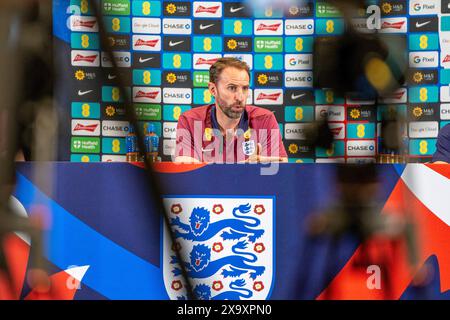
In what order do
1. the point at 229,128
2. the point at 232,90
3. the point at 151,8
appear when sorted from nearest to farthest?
1. the point at 229,128
2. the point at 232,90
3. the point at 151,8

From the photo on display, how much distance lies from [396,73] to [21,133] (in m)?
0.58

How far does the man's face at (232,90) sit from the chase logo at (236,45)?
2.05 feet

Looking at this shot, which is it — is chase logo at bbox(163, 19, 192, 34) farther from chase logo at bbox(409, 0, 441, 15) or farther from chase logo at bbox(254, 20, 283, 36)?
chase logo at bbox(409, 0, 441, 15)

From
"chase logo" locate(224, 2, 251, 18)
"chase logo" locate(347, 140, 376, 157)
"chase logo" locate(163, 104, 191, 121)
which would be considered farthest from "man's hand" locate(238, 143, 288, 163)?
"chase logo" locate(224, 2, 251, 18)

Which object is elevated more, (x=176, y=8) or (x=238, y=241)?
(x=176, y=8)

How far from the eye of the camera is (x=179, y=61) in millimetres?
3498

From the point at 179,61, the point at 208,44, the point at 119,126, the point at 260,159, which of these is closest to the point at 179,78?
Result: the point at 179,61

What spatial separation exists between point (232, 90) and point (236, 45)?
0.71 metres

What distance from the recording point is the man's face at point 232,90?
2.81m

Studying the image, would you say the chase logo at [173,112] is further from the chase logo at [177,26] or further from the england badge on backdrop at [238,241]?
the england badge on backdrop at [238,241]

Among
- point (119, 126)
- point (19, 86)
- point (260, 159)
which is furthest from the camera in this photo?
point (260, 159)

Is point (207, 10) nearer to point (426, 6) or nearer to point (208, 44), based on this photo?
point (208, 44)
